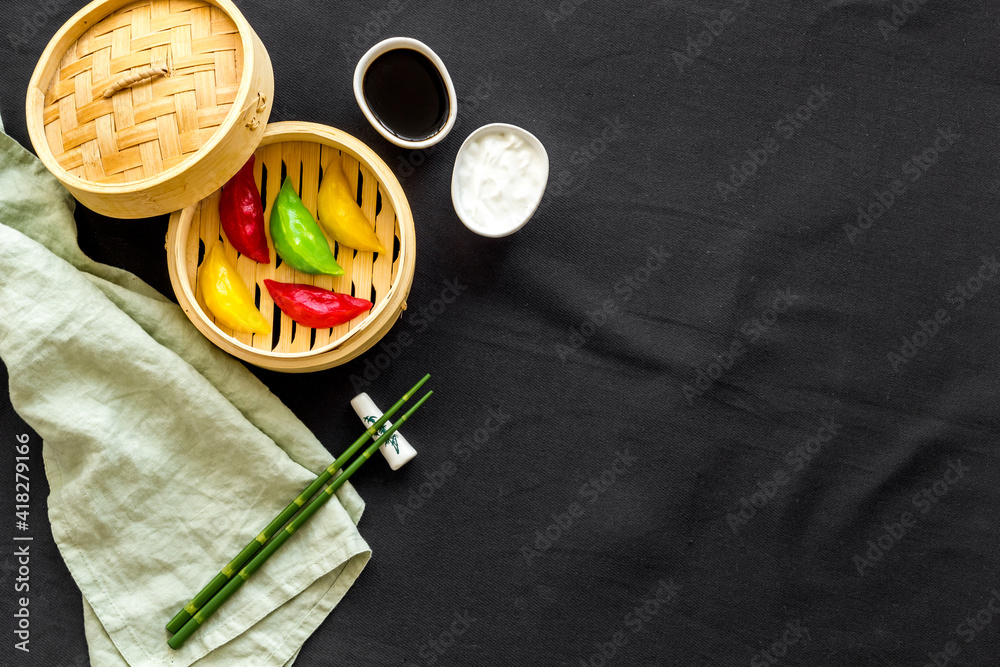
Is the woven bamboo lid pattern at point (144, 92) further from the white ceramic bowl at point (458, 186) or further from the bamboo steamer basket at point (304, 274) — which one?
the white ceramic bowl at point (458, 186)

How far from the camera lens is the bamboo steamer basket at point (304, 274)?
133cm

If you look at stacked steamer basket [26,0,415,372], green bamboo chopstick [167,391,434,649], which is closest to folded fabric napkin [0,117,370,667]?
green bamboo chopstick [167,391,434,649]

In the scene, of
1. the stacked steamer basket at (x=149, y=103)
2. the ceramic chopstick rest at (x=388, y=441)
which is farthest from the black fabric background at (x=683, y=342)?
the stacked steamer basket at (x=149, y=103)

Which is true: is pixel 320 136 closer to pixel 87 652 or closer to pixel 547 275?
pixel 547 275

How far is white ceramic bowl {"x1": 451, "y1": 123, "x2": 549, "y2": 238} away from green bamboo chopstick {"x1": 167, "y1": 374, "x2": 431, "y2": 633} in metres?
0.30

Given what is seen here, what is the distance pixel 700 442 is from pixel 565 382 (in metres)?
0.29

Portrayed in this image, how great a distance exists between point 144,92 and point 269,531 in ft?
2.57

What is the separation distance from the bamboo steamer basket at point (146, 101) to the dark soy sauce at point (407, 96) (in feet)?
0.80

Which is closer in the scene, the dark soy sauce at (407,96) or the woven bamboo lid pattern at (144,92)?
the woven bamboo lid pattern at (144,92)

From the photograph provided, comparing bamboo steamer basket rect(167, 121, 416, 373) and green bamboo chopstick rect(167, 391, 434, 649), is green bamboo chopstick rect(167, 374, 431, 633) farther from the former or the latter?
bamboo steamer basket rect(167, 121, 416, 373)

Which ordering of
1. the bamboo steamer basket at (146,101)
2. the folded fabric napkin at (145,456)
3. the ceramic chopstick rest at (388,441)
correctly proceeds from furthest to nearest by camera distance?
1. the ceramic chopstick rest at (388,441)
2. the folded fabric napkin at (145,456)
3. the bamboo steamer basket at (146,101)

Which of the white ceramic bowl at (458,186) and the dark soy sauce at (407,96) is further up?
the dark soy sauce at (407,96)

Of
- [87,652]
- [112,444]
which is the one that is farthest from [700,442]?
[87,652]

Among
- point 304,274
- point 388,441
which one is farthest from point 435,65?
point 388,441
